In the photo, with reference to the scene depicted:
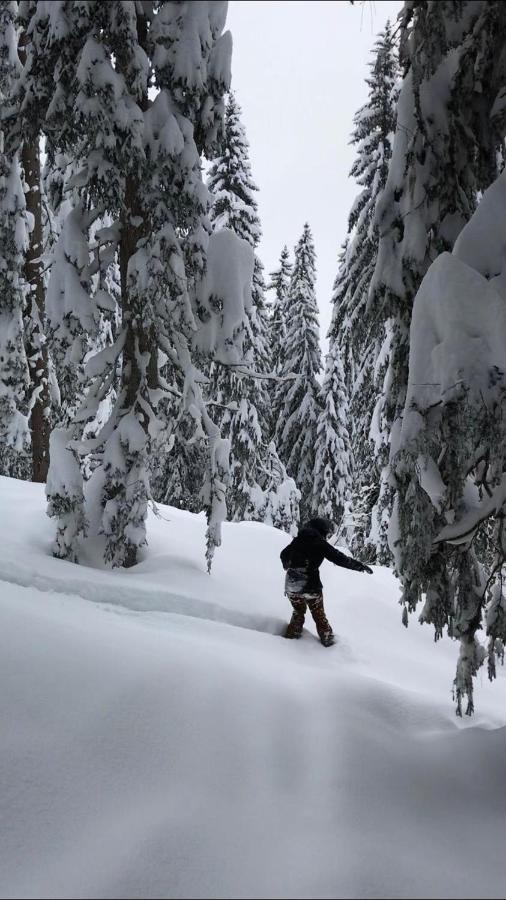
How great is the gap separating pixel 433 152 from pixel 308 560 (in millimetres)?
4624

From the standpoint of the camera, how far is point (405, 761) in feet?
11.6

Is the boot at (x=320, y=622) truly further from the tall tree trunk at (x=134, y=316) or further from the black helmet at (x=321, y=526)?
the tall tree trunk at (x=134, y=316)

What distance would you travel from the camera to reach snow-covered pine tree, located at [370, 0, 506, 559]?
12.4 feet

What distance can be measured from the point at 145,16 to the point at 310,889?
321 inches

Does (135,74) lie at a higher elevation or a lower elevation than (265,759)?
higher

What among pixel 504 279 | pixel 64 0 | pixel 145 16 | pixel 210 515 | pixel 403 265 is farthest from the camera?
pixel 210 515

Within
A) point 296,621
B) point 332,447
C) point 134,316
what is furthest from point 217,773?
point 332,447

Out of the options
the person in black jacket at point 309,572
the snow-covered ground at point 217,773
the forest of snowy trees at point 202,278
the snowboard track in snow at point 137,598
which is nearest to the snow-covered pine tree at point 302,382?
the forest of snowy trees at point 202,278

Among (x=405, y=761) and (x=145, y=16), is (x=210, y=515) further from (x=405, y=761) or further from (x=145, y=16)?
(x=145, y=16)

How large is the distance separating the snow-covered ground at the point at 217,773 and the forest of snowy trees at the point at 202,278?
949 millimetres

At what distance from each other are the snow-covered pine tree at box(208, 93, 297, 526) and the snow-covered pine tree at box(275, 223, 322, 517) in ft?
11.9

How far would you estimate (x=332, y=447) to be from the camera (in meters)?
26.2

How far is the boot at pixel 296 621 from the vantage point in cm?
681

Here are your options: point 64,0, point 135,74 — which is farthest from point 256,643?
point 64,0
